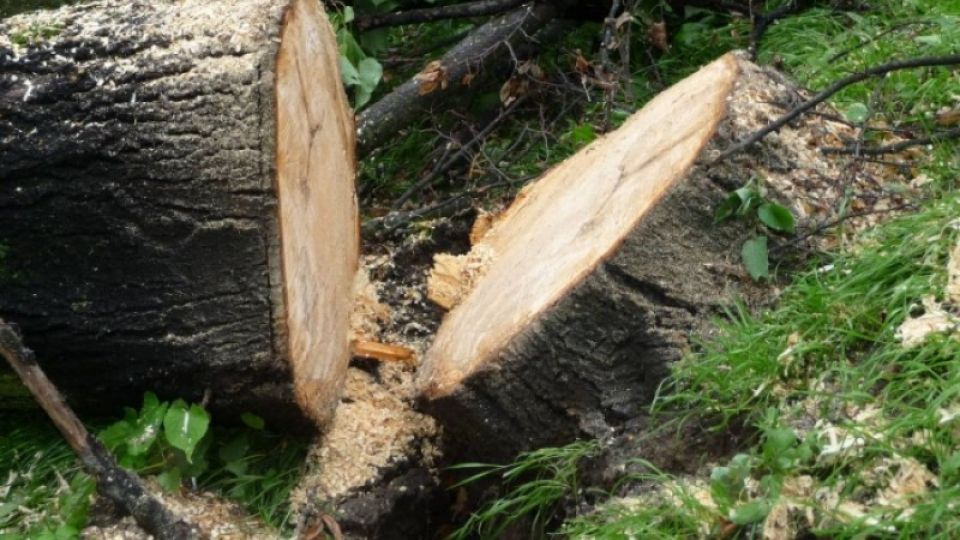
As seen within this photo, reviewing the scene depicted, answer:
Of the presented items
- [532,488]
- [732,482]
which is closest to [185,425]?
[532,488]

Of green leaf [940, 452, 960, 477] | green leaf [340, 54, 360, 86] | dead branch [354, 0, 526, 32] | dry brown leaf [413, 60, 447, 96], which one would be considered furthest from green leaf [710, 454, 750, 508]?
dead branch [354, 0, 526, 32]

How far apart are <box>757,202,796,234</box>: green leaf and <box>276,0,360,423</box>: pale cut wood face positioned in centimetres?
96

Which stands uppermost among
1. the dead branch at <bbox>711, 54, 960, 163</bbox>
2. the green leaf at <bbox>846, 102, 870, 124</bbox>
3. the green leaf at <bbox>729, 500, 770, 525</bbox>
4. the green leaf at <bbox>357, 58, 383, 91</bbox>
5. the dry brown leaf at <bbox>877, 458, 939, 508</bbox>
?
the dead branch at <bbox>711, 54, 960, 163</bbox>

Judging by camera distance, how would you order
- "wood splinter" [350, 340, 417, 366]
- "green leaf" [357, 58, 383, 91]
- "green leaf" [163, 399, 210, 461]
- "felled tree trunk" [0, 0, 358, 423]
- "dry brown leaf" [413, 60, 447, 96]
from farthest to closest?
1. "dry brown leaf" [413, 60, 447, 96]
2. "green leaf" [357, 58, 383, 91]
3. "wood splinter" [350, 340, 417, 366]
4. "green leaf" [163, 399, 210, 461]
5. "felled tree trunk" [0, 0, 358, 423]

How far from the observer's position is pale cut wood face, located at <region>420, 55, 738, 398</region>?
263 cm

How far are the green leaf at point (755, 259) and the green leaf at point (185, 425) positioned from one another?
117 cm

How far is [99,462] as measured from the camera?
2.65 meters

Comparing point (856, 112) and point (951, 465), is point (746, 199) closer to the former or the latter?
point (856, 112)

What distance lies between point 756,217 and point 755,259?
3.6 inches

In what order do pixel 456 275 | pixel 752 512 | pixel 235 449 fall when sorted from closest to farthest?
pixel 752 512, pixel 235 449, pixel 456 275

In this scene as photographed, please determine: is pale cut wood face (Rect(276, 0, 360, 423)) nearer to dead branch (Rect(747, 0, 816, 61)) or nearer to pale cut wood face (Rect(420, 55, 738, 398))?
pale cut wood face (Rect(420, 55, 738, 398))

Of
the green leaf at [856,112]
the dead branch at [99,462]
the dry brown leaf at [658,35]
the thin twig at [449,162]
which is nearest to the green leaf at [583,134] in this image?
the thin twig at [449,162]

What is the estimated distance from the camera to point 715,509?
2238 millimetres

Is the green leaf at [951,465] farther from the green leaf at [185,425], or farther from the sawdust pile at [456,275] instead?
the green leaf at [185,425]
